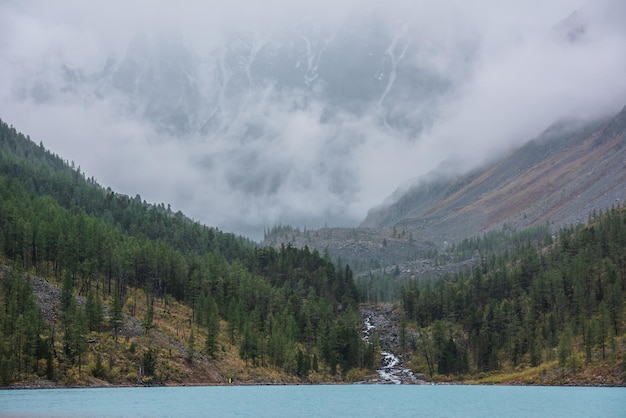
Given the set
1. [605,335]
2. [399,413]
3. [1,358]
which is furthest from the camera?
[605,335]

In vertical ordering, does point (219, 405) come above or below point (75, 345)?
below

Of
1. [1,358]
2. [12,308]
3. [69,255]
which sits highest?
[69,255]

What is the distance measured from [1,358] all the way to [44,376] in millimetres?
9946

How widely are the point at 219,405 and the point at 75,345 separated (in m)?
47.3

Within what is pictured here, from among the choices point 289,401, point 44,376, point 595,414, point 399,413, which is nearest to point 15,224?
point 44,376

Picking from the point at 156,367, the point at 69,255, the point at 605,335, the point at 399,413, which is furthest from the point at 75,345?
the point at 605,335

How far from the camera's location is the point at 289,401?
111438 mm

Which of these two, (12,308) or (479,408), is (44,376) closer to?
(12,308)

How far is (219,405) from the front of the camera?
100m

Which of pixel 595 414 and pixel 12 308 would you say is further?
pixel 12 308

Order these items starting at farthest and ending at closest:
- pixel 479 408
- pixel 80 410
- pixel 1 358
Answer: pixel 1 358 → pixel 479 408 → pixel 80 410

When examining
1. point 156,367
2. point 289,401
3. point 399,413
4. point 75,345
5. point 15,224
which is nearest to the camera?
point 399,413

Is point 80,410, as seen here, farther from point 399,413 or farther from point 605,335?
point 605,335

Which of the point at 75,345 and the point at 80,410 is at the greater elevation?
the point at 75,345
